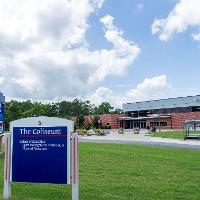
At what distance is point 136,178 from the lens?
10.4 meters

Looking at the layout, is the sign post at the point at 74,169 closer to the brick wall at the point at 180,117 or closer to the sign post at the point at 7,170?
the sign post at the point at 7,170

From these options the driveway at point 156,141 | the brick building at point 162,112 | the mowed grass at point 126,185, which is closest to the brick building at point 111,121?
the brick building at point 162,112

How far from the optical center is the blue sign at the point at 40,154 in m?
7.60

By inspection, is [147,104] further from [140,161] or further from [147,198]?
[147,198]

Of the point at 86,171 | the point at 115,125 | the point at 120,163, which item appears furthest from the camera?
the point at 115,125

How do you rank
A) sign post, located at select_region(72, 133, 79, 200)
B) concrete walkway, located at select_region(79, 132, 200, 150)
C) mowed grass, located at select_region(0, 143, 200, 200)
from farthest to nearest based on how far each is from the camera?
concrete walkway, located at select_region(79, 132, 200, 150)
mowed grass, located at select_region(0, 143, 200, 200)
sign post, located at select_region(72, 133, 79, 200)

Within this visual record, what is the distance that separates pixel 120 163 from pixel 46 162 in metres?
6.40

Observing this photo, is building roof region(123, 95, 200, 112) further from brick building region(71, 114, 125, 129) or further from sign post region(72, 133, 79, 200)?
sign post region(72, 133, 79, 200)

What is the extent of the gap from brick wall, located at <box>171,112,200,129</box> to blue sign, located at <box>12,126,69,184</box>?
7825 centimetres

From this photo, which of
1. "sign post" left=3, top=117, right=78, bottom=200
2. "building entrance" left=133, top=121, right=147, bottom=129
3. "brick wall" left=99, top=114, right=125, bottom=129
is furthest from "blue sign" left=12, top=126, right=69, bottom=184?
"brick wall" left=99, top=114, right=125, bottom=129

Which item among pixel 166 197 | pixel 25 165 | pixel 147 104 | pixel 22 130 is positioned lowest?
pixel 166 197

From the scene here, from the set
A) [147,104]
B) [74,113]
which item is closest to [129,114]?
[147,104]

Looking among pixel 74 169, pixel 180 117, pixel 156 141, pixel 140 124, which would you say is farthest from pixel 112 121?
pixel 74 169

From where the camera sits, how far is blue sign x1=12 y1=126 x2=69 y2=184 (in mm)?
7598
